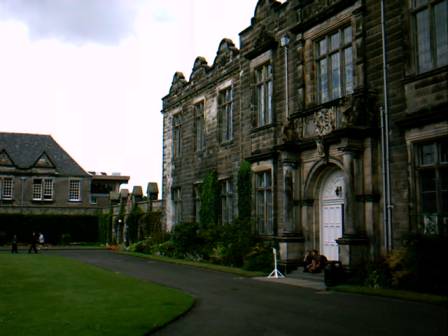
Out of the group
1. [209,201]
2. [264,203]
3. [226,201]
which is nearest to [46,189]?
[209,201]

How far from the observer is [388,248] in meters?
14.5

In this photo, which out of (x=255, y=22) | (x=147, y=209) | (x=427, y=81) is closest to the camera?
(x=427, y=81)

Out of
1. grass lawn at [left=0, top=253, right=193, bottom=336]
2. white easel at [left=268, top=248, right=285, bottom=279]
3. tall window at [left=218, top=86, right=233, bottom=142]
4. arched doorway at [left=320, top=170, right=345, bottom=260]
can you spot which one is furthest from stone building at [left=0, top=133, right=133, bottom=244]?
arched doorway at [left=320, top=170, right=345, bottom=260]

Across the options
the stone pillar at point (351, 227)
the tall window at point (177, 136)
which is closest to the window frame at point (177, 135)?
the tall window at point (177, 136)

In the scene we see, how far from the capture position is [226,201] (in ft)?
83.0

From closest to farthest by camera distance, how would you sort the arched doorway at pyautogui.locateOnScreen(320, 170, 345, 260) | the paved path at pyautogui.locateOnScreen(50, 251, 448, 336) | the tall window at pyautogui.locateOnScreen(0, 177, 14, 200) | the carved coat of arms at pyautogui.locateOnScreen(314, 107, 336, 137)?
1. the paved path at pyautogui.locateOnScreen(50, 251, 448, 336)
2. the carved coat of arms at pyautogui.locateOnScreen(314, 107, 336, 137)
3. the arched doorway at pyautogui.locateOnScreen(320, 170, 345, 260)
4. the tall window at pyautogui.locateOnScreen(0, 177, 14, 200)

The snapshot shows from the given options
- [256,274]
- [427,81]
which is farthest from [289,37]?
[256,274]

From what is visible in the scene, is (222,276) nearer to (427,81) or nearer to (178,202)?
(427,81)

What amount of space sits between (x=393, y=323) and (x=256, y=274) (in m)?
8.94

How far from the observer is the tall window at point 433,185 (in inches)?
519

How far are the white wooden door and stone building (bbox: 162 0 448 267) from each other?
0.03 m

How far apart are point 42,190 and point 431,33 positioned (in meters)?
54.4

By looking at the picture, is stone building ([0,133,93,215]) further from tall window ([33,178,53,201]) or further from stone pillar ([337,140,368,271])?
stone pillar ([337,140,368,271])

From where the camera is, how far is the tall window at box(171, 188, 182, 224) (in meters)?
31.0
